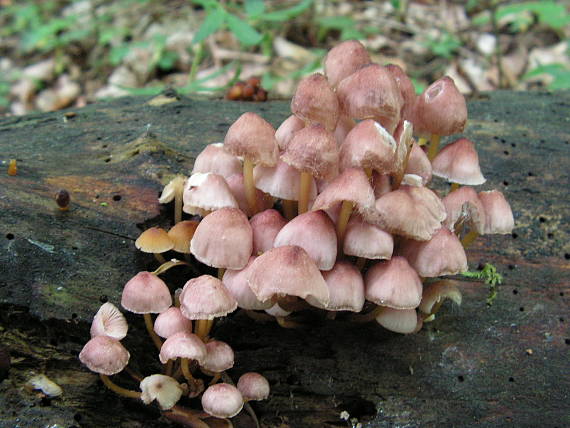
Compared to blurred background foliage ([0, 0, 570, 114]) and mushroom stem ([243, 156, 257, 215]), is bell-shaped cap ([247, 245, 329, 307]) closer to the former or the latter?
mushroom stem ([243, 156, 257, 215])

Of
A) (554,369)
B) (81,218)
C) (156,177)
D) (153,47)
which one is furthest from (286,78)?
(554,369)

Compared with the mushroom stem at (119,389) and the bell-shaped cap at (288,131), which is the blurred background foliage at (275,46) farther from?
the mushroom stem at (119,389)

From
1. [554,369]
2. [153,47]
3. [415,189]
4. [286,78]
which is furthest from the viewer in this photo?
[153,47]

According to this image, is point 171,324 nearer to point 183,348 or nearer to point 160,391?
point 183,348

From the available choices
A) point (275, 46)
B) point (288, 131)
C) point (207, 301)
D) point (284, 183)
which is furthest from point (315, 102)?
point (275, 46)

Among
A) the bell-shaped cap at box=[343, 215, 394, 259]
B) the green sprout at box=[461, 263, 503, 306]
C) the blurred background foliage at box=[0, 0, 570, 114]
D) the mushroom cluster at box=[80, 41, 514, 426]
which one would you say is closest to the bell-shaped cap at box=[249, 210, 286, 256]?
the mushroom cluster at box=[80, 41, 514, 426]

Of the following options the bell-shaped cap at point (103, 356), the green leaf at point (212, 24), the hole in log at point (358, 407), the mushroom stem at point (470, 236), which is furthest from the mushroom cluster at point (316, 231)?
the green leaf at point (212, 24)

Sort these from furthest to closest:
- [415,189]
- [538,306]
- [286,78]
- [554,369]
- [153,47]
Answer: [153,47] < [286,78] < [538,306] < [554,369] < [415,189]

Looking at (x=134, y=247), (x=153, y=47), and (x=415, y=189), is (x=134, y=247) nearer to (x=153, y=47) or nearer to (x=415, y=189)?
(x=415, y=189)
